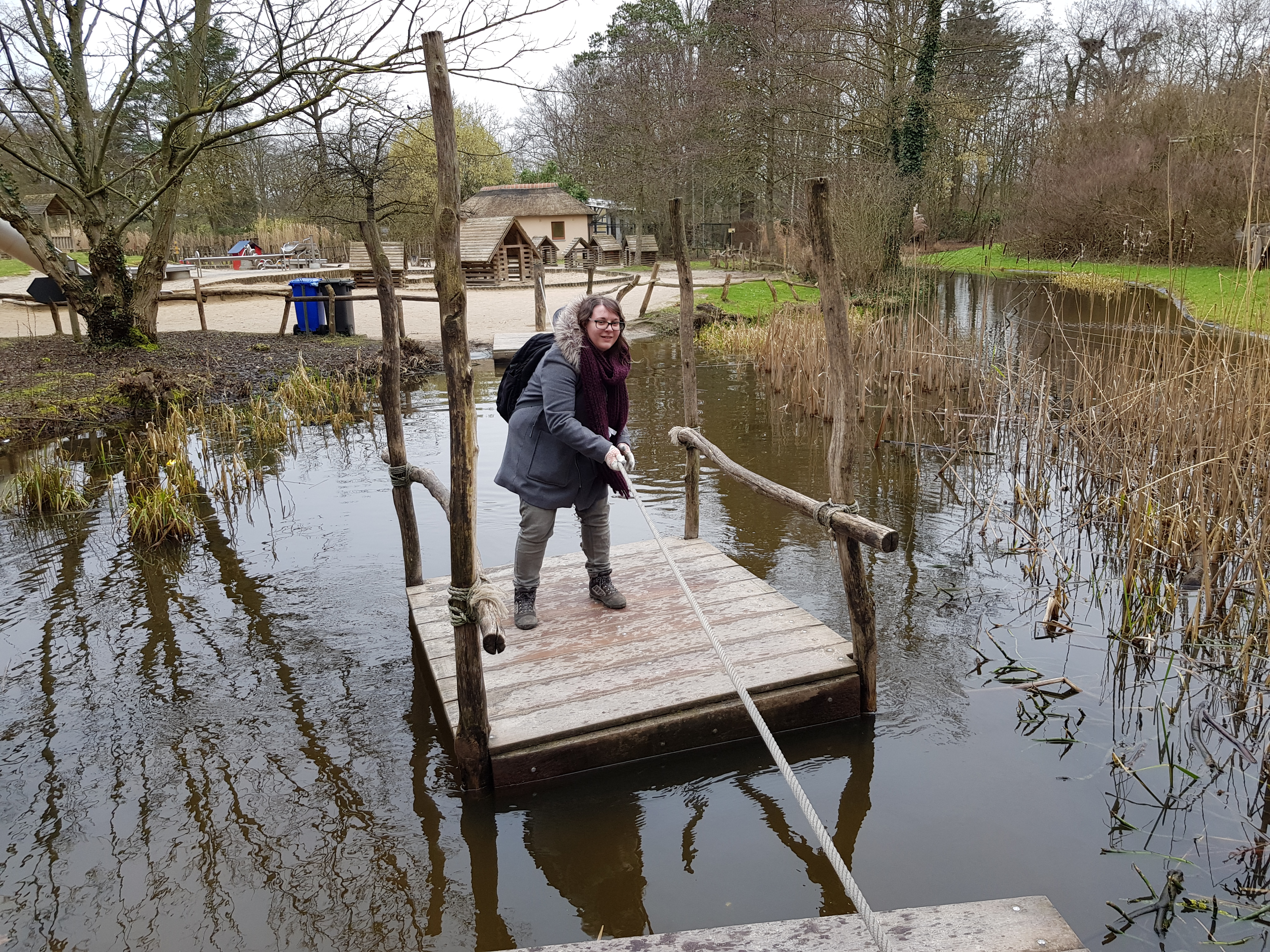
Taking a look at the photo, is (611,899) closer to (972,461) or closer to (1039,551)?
(1039,551)

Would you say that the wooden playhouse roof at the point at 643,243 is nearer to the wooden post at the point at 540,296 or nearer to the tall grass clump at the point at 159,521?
the wooden post at the point at 540,296

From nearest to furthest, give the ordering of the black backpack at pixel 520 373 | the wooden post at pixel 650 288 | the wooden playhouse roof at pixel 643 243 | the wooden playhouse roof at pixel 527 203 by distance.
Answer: the black backpack at pixel 520 373
the wooden post at pixel 650 288
the wooden playhouse roof at pixel 643 243
the wooden playhouse roof at pixel 527 203

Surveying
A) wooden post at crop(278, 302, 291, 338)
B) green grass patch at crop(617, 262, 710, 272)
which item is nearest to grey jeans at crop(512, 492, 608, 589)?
wooden post at crop(278, 302, 291, 338)

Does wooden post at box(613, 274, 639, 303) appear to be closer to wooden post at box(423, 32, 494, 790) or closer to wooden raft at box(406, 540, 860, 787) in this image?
wooden raft at box(406, 540, 860, 787)

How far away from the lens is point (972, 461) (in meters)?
7.39

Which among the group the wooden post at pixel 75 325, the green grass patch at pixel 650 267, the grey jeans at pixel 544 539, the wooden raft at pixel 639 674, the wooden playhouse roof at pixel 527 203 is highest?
the wooden playhouse roof at pixel 527 203

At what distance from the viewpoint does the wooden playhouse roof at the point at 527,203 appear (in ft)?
124

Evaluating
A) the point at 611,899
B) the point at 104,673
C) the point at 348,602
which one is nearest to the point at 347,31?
the point at 348,602

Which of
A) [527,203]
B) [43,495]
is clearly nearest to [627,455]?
[43,495]

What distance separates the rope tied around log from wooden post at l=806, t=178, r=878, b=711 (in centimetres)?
157

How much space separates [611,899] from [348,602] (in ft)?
10.7

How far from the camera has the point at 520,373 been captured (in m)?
4.09

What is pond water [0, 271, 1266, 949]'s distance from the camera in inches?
120

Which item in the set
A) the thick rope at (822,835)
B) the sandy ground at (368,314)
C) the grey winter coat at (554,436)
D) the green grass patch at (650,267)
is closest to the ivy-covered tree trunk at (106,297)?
the sandy ground at (368,314)
